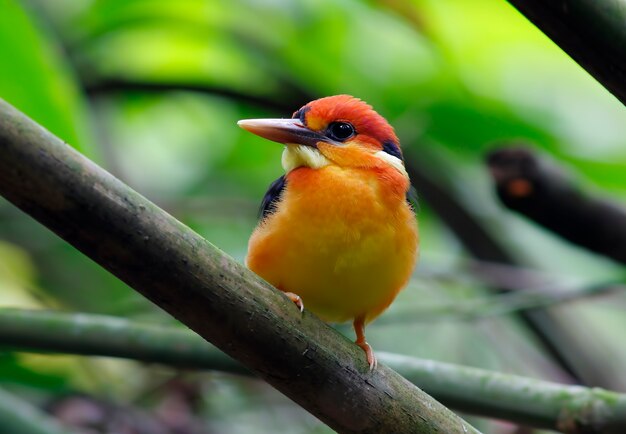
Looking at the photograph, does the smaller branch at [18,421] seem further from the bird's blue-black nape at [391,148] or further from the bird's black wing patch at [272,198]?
the bird's blue-black nape at [391,148]

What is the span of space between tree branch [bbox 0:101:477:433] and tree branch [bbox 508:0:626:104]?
534 millimetres

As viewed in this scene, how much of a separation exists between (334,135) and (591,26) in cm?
108

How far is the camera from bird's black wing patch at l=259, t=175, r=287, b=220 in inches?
77.5

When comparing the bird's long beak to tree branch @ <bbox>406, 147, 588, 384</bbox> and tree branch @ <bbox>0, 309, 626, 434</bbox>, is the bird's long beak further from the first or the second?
tree branch @ <bbox>406, 147, 588, 384</bbox>

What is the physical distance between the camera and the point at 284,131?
209 cm

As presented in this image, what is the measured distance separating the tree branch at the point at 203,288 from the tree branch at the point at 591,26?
1.75 feet

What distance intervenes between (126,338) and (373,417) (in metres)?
0.63

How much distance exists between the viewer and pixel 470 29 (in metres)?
3.48

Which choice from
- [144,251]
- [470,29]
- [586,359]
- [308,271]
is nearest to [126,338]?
[308,271]

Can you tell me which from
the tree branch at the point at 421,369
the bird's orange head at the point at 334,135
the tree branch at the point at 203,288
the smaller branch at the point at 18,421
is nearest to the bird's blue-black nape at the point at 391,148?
the bird's orange head at the point at 334,135

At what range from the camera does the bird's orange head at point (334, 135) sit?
2076 mm

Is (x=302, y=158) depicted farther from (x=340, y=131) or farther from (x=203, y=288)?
(x=203, y=288)

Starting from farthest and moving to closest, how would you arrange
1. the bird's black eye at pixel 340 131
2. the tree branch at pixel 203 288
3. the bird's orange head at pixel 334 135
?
the bird's black eye at pixel 340 131 < the bird's orange head at pixel 334 135 < the tree branch at pixel 203 288

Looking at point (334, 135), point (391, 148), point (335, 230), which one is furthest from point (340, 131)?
point (335, 230)
